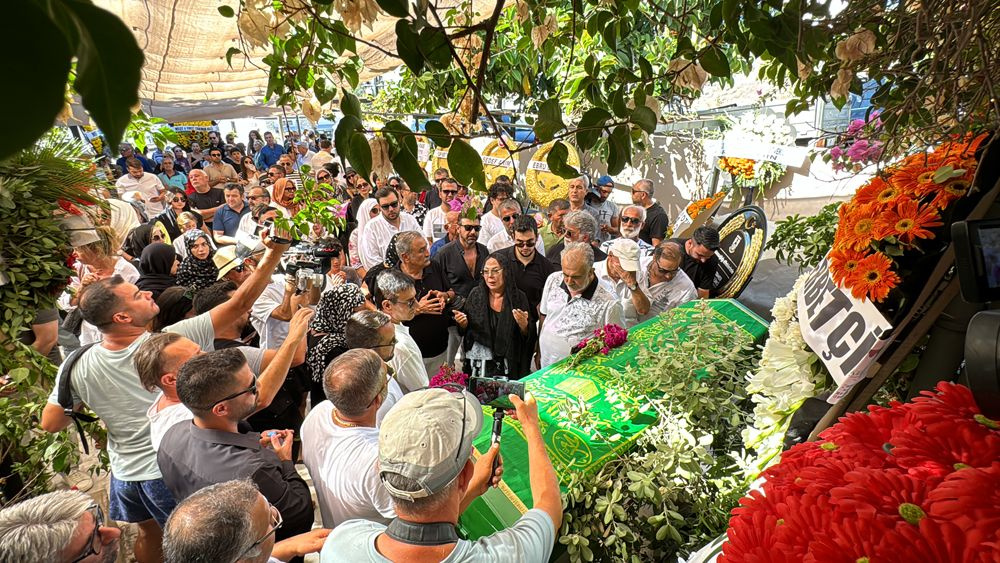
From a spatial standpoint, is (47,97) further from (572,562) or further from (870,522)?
(572,562)

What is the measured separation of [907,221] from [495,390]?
1.44 m

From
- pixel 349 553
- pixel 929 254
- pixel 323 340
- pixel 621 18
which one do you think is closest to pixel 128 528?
pixel 323 340

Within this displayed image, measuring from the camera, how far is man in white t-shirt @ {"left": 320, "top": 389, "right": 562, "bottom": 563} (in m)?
1.47

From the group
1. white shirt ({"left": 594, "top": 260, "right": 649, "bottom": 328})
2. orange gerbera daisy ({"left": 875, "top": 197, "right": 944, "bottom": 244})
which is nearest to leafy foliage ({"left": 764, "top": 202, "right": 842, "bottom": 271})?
orange gerbera daisy ({"left": 875, "top": 197, "right": 944, "bottom": 244})

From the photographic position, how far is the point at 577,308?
11.1 ft

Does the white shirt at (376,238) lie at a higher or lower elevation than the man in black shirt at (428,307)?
higher

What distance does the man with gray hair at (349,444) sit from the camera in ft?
6.43

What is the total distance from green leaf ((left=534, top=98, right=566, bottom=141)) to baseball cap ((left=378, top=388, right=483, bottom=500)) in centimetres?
92

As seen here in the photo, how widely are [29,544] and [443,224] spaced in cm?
509

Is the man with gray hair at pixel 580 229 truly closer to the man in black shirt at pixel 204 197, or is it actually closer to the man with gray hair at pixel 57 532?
the man with gray hair at pixel 57 532

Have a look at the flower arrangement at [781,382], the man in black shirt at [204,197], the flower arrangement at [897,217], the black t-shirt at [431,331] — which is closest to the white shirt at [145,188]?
the man in black shirt at [204,197]

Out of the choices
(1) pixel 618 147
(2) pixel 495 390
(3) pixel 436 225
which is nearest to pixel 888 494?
(1) pixel 618 147

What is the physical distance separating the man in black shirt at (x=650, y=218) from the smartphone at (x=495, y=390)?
4.09 meters

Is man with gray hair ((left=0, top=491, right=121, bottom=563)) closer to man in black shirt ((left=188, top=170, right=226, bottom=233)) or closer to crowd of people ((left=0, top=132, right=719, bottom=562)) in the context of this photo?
crowd of people ((left=0, top=132, right=719, bottom=562))
